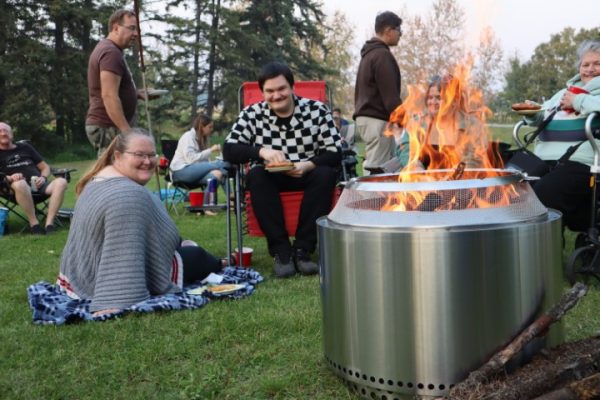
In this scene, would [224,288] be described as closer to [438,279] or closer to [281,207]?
[281,207]

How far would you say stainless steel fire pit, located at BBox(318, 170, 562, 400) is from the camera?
67.9 inches

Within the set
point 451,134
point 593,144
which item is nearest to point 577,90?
point 593,144

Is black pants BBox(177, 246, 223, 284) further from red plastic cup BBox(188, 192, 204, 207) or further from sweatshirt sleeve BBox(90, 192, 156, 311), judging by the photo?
red plastic cup BBox(188, 192, 204, 207)

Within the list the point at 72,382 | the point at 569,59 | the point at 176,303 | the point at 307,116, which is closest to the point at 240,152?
the point at 307,116

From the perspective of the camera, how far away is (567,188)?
11.1 feet

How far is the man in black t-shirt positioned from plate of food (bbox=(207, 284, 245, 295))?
11.9ft

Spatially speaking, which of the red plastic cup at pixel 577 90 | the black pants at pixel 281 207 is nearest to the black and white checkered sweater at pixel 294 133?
the black pants at pixel 281 207

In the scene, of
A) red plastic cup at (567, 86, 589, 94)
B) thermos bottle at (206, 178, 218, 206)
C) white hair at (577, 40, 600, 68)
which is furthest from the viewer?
thermos bottle at (206, 178, 218, 206)

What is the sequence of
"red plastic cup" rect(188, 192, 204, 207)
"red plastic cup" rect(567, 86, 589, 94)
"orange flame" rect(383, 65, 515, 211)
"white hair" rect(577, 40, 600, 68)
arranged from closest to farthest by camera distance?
"orange flame" rect(383, 65, 515, 211) → "red plastic cup" rect(567, 86, 589, 94) → "white hair" rect(577, 40, 600, 68) → "red plastic cup" rect(188, 192, 204, 207)

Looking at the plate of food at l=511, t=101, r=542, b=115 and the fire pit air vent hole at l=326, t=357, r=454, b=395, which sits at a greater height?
the plate of food at l=511, t=101, r=542, b=115

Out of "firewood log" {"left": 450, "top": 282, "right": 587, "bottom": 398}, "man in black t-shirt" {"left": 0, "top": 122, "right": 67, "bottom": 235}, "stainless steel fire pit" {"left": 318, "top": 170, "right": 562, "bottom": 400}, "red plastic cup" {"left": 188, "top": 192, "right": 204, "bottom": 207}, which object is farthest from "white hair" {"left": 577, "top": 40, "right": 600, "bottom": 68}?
"man in black t-shirt" {"left": 0, "top": 122, "right": 67, "bottom": 235}

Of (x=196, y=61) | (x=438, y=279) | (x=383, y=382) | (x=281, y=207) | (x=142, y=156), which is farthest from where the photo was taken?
(x=196, y=61)

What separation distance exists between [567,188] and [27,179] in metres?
5.70

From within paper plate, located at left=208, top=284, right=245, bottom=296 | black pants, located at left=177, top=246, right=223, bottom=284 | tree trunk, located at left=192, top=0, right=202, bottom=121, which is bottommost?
paper plate, located at left=208, top=284, right=245, bottom=296
